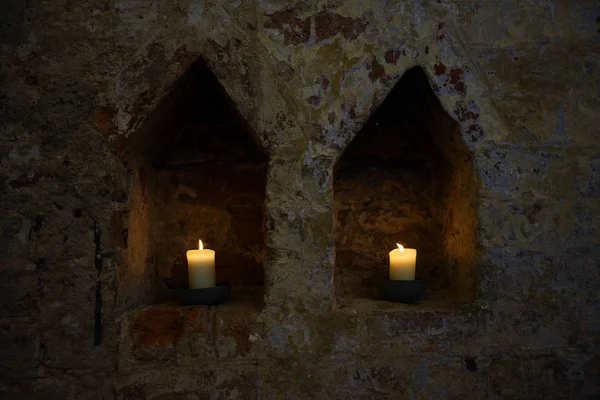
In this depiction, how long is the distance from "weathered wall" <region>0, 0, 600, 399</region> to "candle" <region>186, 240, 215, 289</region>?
0.11 meters

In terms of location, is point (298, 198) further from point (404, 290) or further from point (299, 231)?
point (404, 290)

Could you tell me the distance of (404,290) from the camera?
177 cm

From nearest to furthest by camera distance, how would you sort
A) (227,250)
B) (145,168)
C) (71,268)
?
(71,268)
(145,168)
(227,250)

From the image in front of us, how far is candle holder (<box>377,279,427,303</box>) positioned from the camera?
1.77 m

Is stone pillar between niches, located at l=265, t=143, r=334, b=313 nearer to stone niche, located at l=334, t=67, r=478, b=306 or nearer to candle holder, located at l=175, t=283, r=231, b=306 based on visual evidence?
candle holder, located at l=175, t=283, r=231, b=306

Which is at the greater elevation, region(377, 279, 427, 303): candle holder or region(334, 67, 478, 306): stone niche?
region(334, 67, 478, 306): stone niche

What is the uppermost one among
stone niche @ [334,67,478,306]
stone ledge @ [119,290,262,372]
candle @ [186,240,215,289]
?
stone niche @ [334,67,478,306]

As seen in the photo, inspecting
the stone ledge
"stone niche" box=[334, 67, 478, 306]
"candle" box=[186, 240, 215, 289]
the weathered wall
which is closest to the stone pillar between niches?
the weathered wall

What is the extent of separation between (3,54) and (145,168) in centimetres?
59

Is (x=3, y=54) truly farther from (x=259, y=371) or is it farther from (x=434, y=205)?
(x=434, y=205)

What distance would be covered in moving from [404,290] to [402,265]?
0.09 meters

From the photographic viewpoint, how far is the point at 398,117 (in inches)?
80.5

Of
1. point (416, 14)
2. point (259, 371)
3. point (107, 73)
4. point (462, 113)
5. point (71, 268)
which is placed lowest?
point (259, 371)

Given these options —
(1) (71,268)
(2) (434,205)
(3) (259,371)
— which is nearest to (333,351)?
(3) (259,371)
